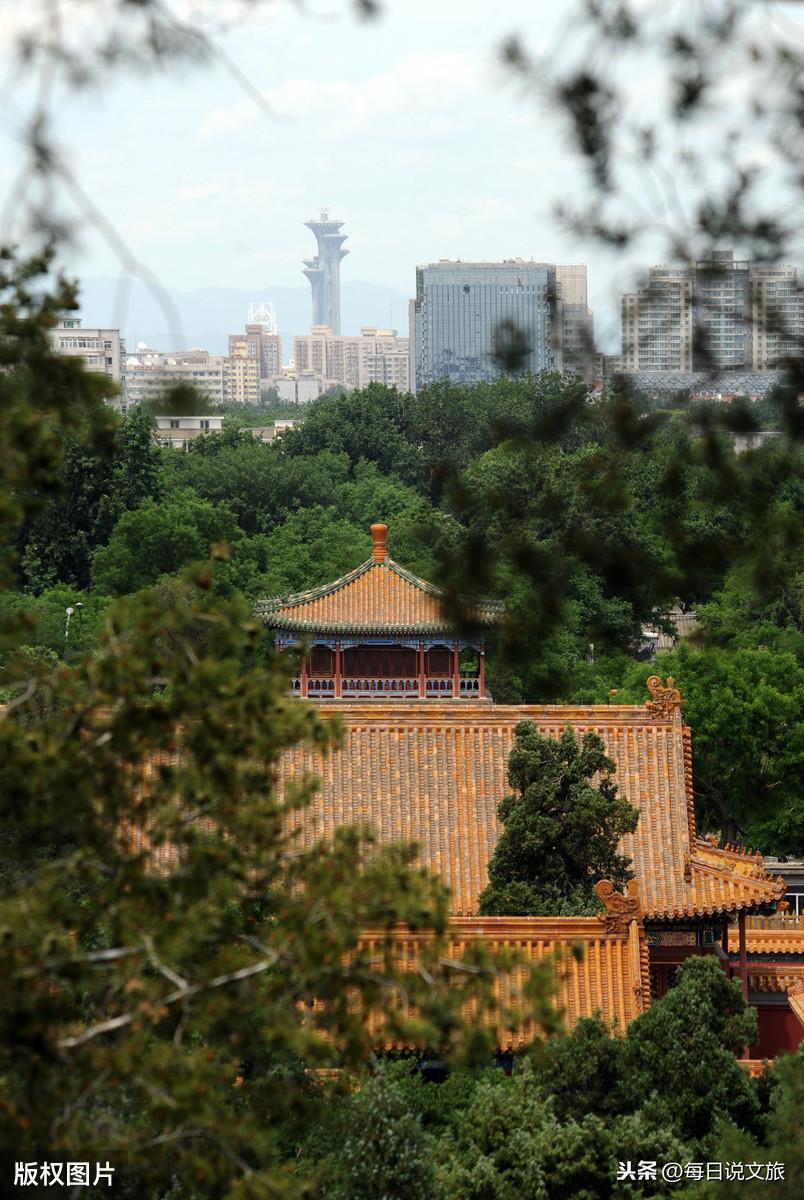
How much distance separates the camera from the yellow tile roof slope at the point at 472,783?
651 inches

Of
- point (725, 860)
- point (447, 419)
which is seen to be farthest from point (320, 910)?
point (447, 419)

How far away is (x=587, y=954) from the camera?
13.7m

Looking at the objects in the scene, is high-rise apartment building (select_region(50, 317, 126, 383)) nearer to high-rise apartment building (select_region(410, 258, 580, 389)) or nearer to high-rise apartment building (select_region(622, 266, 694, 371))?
high-rise apartment building (select_region(410, 258, 580, 389))

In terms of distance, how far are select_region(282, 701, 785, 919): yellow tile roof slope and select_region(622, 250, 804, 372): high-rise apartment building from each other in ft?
28.2

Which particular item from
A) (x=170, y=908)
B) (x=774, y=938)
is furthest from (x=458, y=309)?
(x=170, y=908)

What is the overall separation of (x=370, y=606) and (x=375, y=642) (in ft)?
1.94

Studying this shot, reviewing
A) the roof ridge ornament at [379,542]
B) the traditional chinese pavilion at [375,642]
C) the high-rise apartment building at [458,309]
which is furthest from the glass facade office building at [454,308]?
the traditional chinese pavilion at [375,642]

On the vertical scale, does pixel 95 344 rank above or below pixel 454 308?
below

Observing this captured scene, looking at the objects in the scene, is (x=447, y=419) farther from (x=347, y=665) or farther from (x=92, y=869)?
(x=92, y=869)

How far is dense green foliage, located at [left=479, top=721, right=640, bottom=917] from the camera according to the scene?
1449 cm

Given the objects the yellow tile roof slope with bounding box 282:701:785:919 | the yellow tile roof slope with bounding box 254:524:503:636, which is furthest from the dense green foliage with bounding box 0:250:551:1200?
the yellow tile roof slope with bounding box 254:524:503:636

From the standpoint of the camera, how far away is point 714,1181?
424 inches

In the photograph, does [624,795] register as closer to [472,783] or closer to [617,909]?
[472,783]

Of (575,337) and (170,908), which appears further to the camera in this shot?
(575,337)
